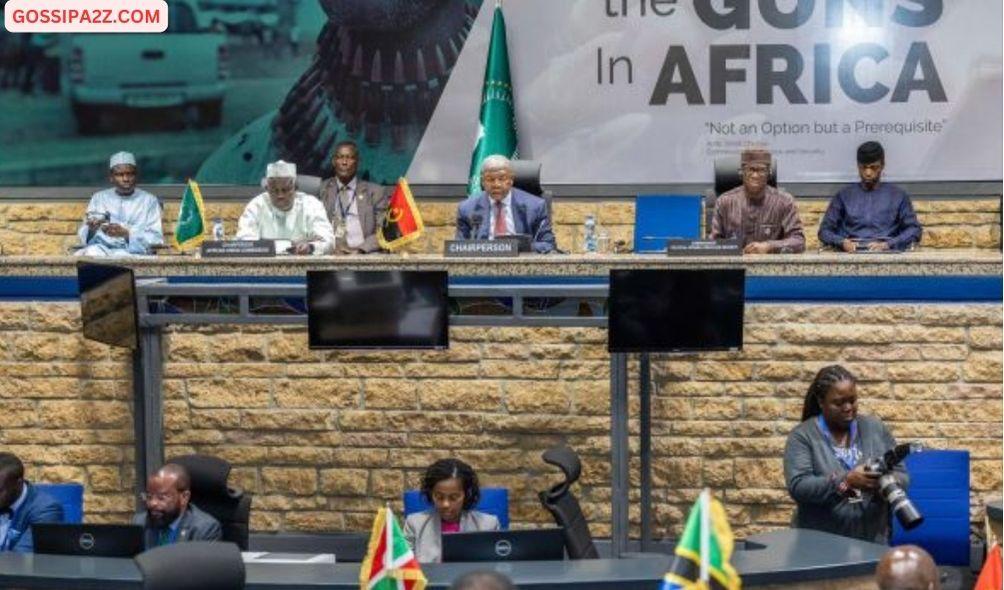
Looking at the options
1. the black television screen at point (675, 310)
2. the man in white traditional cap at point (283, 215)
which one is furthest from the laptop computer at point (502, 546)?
the man in white traditional cap at point (283, 215)

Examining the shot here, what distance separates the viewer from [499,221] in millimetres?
13383

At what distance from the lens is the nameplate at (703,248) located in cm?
1204

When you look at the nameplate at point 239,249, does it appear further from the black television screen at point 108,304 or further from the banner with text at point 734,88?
the banner with text at point 734,88

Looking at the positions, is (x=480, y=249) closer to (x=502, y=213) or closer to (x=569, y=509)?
(x=502, y=213)

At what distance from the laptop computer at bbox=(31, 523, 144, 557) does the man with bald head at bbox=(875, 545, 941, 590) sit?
144 inches

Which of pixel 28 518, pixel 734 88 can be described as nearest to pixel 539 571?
pixel 28 518

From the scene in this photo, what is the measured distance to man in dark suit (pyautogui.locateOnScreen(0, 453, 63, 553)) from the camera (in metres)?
9.95

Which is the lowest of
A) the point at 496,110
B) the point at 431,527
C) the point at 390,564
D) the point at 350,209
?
the point at 431,527

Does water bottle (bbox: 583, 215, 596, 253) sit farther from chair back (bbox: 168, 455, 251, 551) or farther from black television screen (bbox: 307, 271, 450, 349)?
chair back (bbox: 168, 455, 251, 551)

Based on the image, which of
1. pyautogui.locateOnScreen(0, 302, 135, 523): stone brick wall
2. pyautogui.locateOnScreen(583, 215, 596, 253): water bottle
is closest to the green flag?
pyautogui.locateOnScreen(583, 215, 596, 253): water bottle

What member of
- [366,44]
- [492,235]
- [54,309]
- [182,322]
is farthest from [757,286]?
[366,44]

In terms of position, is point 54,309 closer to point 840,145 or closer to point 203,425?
point 203,425

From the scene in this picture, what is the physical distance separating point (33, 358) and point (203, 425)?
976 millimetres

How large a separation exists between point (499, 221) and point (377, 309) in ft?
7.48
